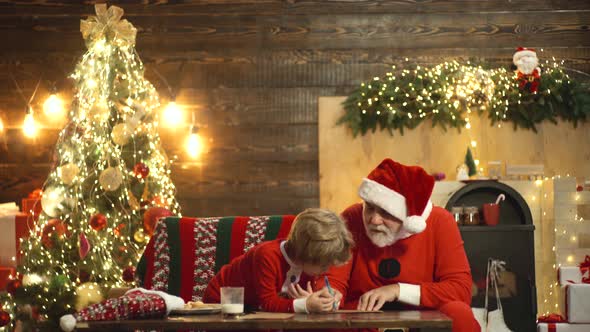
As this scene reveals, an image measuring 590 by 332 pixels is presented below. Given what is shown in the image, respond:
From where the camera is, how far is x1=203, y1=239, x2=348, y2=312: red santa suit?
304cm

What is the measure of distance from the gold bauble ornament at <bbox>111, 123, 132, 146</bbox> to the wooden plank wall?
31.4 inches

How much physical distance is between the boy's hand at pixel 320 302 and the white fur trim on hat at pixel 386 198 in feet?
2.07

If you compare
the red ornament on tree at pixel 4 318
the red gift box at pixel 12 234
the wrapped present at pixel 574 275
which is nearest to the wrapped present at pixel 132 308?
the red ornament on tree at pixel 4 318

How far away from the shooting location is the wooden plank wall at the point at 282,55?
615 centimetres

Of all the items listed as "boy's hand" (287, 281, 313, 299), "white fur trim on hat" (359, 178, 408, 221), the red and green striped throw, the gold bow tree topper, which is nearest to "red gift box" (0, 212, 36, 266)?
the gold bow tree topper

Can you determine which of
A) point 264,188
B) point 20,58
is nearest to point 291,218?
point 264,188

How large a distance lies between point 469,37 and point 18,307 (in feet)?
11.1

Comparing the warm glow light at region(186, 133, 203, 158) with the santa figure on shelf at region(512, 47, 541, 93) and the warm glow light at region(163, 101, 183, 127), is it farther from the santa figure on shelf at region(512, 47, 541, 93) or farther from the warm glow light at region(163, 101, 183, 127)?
the santa figure on shelf at region(512, 47, 541, 93)

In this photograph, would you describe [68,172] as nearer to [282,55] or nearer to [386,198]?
[282,55]

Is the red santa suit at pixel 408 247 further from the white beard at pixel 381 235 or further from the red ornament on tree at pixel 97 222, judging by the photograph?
the red ornament on tree at pixel 97 222

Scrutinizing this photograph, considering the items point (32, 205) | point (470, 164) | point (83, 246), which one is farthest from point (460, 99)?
point (32, 205)

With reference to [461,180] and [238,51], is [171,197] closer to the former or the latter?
[238,51]

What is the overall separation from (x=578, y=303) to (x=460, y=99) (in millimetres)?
1541

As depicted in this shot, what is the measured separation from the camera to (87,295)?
5.07 meters
